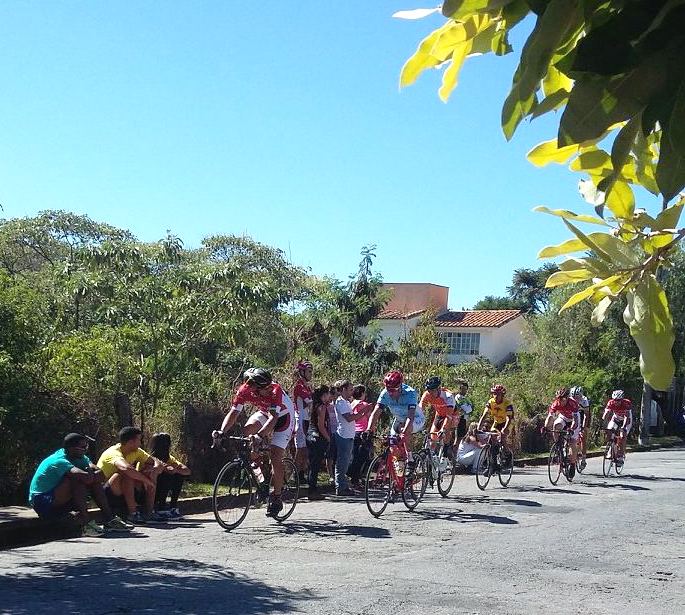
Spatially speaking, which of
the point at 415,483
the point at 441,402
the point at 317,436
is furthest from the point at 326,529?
the point at 441,402

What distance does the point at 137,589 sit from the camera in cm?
709

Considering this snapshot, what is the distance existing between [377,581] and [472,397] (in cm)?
1612

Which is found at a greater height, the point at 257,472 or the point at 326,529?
A: the point at 257,472

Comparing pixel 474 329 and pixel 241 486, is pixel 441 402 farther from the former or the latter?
pixel 474 329

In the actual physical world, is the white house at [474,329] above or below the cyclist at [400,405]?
above

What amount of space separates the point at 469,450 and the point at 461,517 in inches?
181

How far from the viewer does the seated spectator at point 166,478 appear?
11328mm

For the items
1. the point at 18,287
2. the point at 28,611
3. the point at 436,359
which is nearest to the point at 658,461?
the point at 436,359

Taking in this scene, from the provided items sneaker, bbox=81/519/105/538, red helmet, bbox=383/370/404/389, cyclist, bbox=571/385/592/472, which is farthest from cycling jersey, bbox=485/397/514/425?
sneaker, bbox=81/519/105/538

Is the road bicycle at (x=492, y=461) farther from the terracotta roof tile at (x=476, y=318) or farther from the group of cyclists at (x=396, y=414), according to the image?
the terracotta roof tile at (x=476, y=318)

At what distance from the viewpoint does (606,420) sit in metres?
19.3

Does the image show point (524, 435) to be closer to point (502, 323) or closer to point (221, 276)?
point (221, 276)

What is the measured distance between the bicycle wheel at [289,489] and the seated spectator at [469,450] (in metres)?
4.07

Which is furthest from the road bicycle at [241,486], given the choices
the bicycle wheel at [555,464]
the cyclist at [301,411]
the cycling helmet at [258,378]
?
the bicycle wheel at [555,464]
